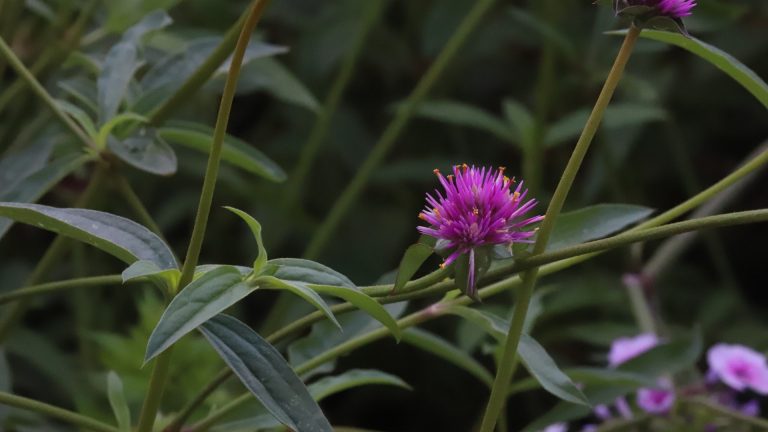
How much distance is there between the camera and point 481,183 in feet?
1.61

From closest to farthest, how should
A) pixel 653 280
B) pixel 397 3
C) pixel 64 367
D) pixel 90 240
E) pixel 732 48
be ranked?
pixel 90 240
pixel 64 367
pixel 653 280
pixel 732 48
pixel 397 3

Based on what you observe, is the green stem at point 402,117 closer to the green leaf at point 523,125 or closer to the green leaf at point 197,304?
the green leaf at point 523,125

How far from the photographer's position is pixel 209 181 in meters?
0.45

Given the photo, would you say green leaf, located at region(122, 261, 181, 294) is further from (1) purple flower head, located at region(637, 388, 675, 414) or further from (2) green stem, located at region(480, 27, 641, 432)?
(1) purple flower head, located at region(637, 388, 675, 414)

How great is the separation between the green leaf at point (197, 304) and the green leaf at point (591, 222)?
180 millimetres

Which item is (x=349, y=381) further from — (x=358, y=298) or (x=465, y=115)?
(x=465, y=115)

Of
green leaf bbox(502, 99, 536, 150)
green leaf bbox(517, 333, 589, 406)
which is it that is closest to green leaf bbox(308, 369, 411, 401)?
green leaf bbox(517, 333, 589, 406)

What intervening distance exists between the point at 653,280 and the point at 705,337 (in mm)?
147

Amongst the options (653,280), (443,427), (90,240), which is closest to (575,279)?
(653,280)

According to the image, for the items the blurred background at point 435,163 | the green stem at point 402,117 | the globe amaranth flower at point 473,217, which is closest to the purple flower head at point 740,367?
the blurred background at point 435,163

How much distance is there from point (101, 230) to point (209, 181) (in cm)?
6

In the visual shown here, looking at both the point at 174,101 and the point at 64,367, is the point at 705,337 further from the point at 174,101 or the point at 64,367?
the point at 174,101

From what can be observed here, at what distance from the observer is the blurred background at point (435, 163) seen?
1076 millimetres

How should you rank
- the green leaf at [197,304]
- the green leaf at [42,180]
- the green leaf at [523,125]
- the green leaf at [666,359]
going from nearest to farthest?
the green leaf at [197,304]
the green leaf at [42,180]
the green leaf at [666,359]
the green leaf at [523,125]
